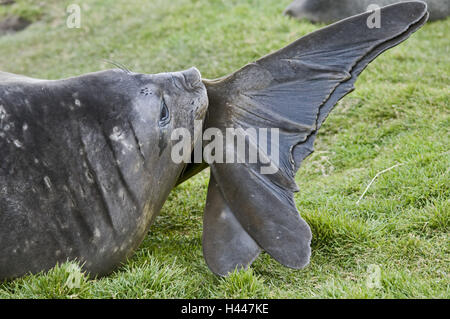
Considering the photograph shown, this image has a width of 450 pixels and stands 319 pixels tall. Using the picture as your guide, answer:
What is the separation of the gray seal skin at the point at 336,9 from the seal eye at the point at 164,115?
4.51 metres

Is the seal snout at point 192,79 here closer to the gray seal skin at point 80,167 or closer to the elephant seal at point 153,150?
the elephant seal at point 153,150

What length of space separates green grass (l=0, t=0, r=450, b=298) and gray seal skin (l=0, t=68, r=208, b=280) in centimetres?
14

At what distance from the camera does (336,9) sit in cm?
721

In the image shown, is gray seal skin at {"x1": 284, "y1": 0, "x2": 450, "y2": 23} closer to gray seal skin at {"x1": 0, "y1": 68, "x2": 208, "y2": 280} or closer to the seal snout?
the seal snout

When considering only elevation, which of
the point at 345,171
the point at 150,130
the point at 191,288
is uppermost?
the point at 150,130

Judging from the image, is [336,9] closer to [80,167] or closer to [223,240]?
[223,240]

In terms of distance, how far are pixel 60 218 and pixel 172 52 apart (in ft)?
14.5

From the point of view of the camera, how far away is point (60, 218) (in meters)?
2.81

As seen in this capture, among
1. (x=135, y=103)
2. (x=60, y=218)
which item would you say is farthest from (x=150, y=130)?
(x=60, y=218)

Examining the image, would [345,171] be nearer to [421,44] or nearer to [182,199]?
[182,199]

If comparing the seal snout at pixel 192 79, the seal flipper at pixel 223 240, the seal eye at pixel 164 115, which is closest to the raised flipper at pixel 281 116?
the seal flipper at pixel 223 240

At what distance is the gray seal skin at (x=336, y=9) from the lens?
23.4 ft

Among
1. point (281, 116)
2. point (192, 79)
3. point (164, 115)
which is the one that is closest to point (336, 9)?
point (281, 116)

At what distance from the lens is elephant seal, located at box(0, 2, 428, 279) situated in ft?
9.11
